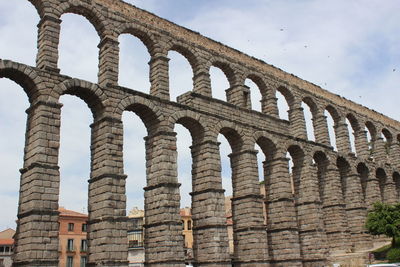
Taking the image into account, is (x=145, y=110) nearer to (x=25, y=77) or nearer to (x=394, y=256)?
(x=25, y=77)

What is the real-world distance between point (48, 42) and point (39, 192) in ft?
22.6

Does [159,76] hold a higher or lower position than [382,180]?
higher

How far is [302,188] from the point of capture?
29.0 meters

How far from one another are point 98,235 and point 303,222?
1466 cm

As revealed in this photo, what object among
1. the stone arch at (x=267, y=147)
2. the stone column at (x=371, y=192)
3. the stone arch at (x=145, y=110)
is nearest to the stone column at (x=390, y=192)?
the stone column at (x=371, y=192)

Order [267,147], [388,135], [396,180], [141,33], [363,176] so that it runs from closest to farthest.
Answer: [141,33]
[267,147]
[363,176]
[396,180]
[388,135]

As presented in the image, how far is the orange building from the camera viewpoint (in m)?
46.9

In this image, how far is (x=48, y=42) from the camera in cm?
1978

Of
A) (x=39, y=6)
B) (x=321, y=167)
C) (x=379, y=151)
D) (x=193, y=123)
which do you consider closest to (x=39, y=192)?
(x=39, y=6)

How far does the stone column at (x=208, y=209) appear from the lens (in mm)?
21797

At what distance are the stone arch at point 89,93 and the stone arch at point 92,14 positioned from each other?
3417mm

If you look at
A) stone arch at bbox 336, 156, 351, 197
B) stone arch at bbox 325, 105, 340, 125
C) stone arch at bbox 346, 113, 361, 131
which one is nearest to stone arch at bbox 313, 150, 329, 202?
stone arch at bbox 336, 156, 351, 197

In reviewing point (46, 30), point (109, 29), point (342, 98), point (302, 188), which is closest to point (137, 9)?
point (109, 29)

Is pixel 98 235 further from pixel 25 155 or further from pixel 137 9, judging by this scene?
pixel 137 9
